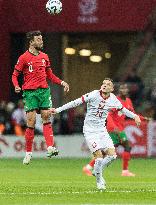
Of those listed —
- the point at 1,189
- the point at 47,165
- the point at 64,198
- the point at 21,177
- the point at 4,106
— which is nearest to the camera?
the point at 64,198

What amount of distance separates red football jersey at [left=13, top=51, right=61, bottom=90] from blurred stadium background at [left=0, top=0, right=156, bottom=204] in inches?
518

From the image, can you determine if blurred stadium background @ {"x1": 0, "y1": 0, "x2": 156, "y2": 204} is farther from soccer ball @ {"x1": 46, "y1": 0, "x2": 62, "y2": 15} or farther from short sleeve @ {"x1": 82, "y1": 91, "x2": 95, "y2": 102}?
short sleeve @ {"x1": 82, "y1": 91, "x2": 95, "y2": 102}

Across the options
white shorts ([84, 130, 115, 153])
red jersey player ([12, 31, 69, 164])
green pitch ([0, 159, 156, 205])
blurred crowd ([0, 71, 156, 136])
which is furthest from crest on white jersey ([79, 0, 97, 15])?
white shorts ([84, 130, 115, 153])

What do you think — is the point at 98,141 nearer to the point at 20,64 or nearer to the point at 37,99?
the point at 37,99

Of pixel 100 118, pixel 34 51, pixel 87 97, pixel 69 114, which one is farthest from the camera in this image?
pixel 69 114

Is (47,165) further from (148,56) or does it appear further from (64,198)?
(64,198)

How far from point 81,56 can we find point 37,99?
22385 millimetres

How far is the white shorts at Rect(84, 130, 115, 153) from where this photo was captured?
19.3 metres

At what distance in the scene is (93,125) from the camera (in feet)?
64.3

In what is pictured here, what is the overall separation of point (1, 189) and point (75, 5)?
21391 millimetres

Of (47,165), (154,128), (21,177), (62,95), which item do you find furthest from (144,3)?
(21,177)

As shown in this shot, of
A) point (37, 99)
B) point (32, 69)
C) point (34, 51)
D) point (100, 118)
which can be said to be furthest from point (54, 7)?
point (100, 118)

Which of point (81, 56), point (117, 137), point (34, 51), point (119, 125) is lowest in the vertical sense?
point (117, 137)

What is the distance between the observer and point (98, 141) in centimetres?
1939
